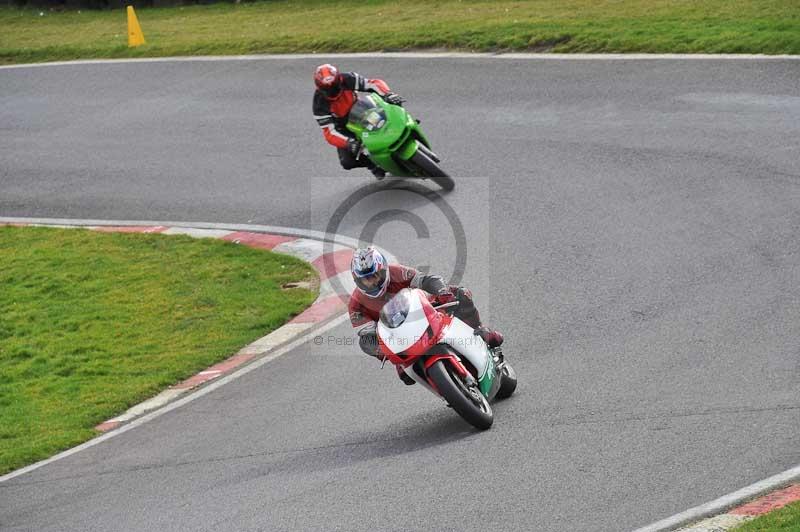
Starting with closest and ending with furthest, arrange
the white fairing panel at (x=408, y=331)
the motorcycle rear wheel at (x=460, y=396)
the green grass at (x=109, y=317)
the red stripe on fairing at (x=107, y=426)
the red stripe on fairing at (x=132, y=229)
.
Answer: the motorcycle rear wheel at (x=460, y=396) → the white fairing panel at (x=408, y=331) → the red stripe on fairing at (x=107, y=426) → the green grass at (x=109, y=317) → the red stripe on fairing at (x=132, y=229)

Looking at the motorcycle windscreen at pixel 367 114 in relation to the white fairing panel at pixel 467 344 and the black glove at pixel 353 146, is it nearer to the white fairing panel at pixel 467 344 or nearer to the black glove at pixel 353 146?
the black glove at pixel 353 146

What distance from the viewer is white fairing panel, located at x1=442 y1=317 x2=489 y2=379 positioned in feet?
30.6

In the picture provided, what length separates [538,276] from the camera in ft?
41.9

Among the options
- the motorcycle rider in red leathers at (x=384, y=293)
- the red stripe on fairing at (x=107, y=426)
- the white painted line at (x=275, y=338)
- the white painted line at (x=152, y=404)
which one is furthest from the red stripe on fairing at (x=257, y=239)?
the motorcycle rider in red leathers at (x=384, y=293)

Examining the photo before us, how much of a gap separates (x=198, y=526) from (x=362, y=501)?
1.13 meters

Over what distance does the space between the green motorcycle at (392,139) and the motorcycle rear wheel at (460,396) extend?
7.03m

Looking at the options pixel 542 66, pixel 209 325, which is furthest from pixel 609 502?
pixel 542 66

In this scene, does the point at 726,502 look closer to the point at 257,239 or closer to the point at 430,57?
the point at 257,239

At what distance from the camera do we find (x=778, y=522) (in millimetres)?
6625

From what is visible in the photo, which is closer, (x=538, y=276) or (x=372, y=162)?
(x=538, y=276)

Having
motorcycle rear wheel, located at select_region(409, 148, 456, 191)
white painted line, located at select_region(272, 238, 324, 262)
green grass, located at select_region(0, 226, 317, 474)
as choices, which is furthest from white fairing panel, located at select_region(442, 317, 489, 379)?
motorcycle rear wheel, located at select_region(409, 148, 456, 191)

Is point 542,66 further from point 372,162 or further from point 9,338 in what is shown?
point 9,338

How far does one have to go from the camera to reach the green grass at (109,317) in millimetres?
11828

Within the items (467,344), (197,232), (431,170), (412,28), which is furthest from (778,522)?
(412,28)
